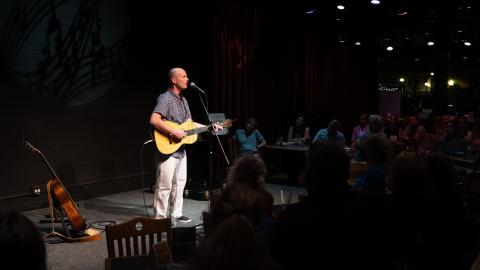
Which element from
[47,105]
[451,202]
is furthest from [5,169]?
[451,202]

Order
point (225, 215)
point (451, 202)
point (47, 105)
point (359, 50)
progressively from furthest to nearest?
point (359, 50), point (47, 105), point (451, 202), point (225, 215)

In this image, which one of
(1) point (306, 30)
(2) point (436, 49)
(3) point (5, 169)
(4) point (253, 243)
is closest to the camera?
(4) point (253, 243)

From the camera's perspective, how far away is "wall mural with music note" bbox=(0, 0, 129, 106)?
5863 millimetres

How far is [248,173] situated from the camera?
2715 mm

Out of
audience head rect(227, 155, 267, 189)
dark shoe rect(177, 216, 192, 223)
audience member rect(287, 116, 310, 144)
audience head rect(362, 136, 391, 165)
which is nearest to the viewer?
audience head rect(227, 155, 267, 189)

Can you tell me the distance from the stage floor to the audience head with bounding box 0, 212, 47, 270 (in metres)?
2.01

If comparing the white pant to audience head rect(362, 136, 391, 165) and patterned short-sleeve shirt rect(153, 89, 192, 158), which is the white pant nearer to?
patterned short-sleeve shirt rect(153, 89, 192, 158)

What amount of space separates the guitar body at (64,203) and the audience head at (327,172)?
331cm

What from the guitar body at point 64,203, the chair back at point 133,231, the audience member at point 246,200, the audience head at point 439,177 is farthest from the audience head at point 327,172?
the guitar body at point 64,203

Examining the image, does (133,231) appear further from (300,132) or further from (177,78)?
(300,132)

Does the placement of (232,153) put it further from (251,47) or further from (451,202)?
(451,202)

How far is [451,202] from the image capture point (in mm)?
2551

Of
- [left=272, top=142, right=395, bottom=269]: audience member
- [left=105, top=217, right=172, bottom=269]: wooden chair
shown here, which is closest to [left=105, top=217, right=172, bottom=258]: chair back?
[left=105, top=217, right=172, bottom=269]: wooden chair

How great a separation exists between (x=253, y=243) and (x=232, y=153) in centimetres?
623
